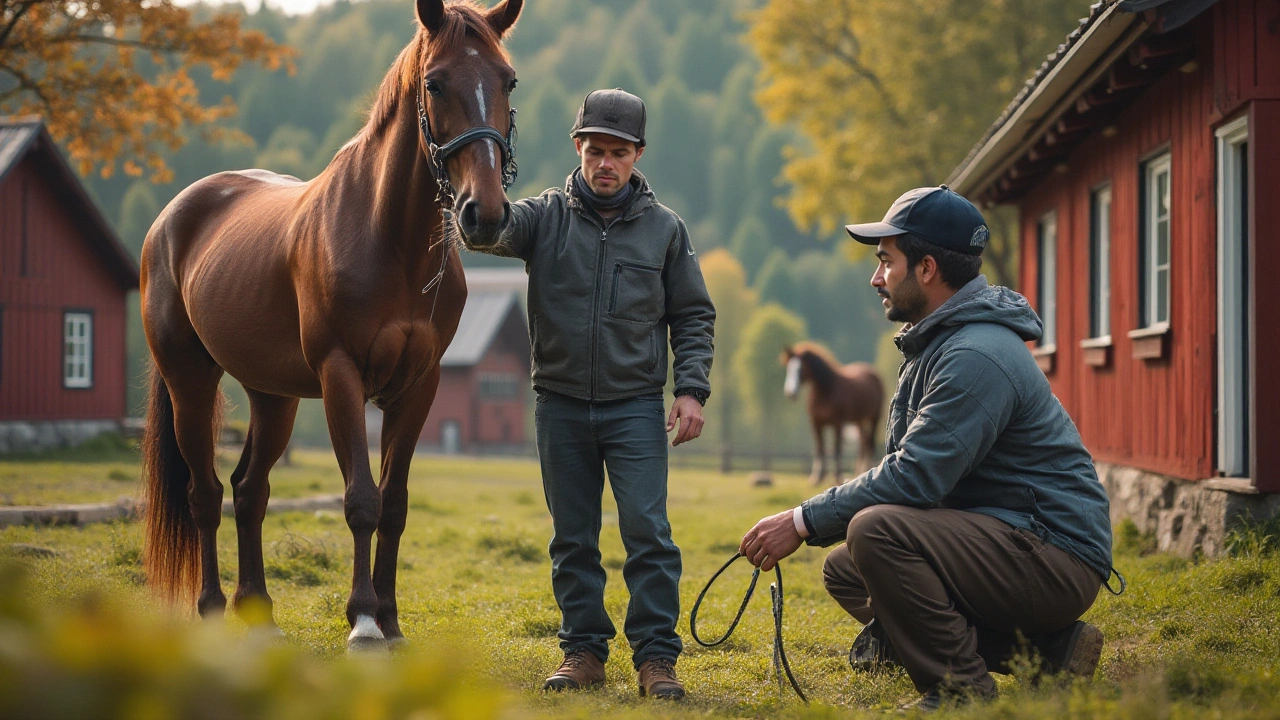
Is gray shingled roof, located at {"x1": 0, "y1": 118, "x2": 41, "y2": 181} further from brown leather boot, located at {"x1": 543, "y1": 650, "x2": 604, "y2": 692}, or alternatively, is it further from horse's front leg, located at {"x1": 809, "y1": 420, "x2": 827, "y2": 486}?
brown leather boot, located at {"x1": 543, "y1": 650, "x2": 604, "y2": 692}

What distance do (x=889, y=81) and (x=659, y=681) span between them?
22792 mm

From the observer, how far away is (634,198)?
14.8 ft

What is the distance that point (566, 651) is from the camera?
4.38 meters

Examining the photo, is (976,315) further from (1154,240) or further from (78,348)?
(78,348)

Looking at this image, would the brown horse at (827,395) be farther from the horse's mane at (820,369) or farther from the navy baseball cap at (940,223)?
the navy baseball cap at (940,223)

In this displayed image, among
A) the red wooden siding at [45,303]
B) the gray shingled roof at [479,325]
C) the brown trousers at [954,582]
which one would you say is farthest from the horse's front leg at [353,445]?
the gray shingled roof at [479,325]

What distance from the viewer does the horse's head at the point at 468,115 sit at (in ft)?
13.1

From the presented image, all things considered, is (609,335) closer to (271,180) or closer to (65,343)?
(271,180)

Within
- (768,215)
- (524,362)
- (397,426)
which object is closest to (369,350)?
(397,426)

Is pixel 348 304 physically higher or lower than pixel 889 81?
lower

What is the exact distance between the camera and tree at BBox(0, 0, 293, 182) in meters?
15.2

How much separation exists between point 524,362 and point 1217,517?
149 ft

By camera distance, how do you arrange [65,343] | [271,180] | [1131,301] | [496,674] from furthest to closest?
[65,343]
[1131,301]
[271,180]
[496,674]

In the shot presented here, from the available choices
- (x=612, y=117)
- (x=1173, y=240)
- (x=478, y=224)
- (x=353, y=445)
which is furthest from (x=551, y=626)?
(x=1173, y=240)
